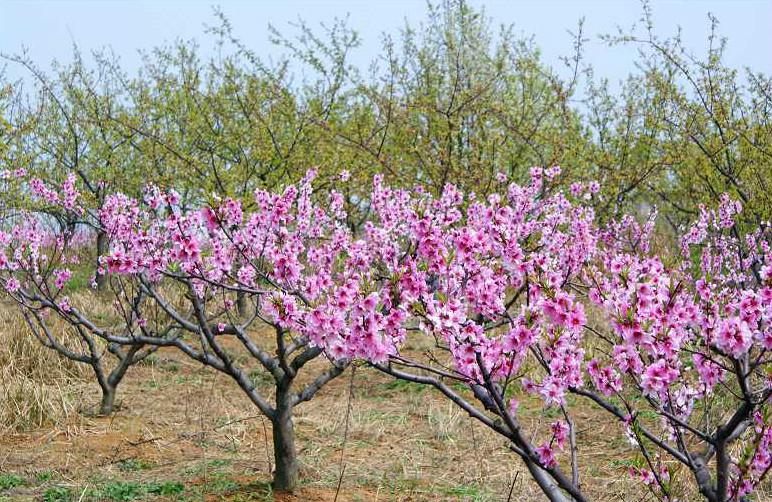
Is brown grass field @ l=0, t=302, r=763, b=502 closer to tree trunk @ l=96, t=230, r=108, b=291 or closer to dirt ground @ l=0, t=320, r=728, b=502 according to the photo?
dirt ground @ l=0, t=320, r=728, b=502

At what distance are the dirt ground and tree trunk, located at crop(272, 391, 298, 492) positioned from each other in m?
0.12

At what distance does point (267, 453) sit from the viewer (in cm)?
578

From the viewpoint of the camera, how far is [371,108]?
43.8 feet

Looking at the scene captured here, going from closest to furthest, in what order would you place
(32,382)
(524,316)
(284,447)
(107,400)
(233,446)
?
(524,316) → (284,447) → (233,446) → (107,400) → (32,382)

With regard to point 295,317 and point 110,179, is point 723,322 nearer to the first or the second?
point 295,317

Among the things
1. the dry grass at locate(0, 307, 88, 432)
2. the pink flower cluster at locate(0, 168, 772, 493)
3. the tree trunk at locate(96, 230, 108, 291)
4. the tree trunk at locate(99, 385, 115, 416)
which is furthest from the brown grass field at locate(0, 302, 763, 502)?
the tree trunk at locate(96, 230, 108, 291)

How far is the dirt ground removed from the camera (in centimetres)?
510

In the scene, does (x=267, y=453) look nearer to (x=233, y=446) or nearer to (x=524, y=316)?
(x=233, y=446)

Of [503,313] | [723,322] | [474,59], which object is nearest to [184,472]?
[503,313]

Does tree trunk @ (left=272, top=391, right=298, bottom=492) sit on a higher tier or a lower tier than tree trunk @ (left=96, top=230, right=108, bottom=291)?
lower

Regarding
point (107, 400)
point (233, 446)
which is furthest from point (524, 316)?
point (107, 400)

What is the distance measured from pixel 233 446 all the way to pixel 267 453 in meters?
0.61

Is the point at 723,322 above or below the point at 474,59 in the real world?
below

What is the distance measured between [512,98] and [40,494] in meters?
10.6
